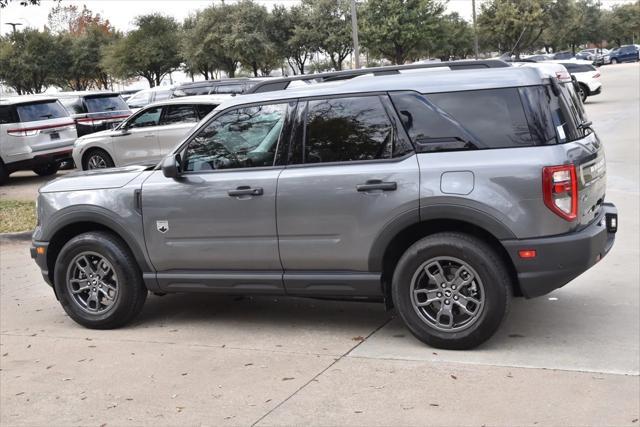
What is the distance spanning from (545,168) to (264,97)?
2239 millimetres

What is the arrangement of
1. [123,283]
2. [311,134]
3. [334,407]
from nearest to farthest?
[334,407]
[311,134]
[123,283]

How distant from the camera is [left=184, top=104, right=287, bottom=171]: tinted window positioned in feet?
19.4

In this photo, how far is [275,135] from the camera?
5.91 m

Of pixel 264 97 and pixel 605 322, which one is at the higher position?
pixel 264 97

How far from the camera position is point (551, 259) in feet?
16.6

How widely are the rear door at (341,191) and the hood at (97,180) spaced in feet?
4.84

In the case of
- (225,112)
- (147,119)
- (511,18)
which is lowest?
(147,119)

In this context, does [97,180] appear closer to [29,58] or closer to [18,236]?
[18,236]

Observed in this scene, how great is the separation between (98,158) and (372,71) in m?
10.8

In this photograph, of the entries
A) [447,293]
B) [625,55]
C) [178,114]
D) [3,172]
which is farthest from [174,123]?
[625,55]

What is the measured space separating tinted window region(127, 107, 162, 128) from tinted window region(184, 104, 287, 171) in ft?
28.1

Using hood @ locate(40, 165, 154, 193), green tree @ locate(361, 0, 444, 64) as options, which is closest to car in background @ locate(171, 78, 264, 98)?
hood @ locate(40, 165, 154, 193)

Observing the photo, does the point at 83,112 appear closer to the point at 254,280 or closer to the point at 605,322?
the point at 254,280

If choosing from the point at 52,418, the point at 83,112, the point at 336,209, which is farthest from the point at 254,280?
the point at 83,112
